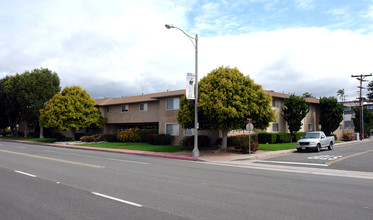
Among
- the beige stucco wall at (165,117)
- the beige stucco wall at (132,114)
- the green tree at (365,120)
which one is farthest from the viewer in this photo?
the green tree at (365,120)

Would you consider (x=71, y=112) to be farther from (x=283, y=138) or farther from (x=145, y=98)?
(x=283, y=138)

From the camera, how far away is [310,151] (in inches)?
941

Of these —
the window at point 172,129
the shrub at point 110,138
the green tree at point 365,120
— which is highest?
the green tree at point 365,120

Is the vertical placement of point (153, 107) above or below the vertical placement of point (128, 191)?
above

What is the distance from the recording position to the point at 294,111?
33.1m

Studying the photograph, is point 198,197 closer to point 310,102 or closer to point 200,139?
point 200,139

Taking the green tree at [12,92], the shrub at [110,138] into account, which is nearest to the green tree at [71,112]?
the shrub at [110,138]

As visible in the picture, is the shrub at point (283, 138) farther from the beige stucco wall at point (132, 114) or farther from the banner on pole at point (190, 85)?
the banner on pole at point (190, 85)

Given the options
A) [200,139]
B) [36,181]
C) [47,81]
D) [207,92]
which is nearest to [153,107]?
[200,139]

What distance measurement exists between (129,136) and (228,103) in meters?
18.2

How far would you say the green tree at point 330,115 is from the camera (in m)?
38.3

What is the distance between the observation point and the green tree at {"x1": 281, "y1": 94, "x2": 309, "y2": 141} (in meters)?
33.3

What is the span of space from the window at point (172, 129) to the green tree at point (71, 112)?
1258 cm

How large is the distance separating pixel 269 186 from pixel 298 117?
26.7 m
